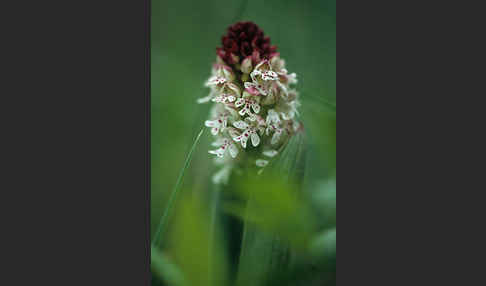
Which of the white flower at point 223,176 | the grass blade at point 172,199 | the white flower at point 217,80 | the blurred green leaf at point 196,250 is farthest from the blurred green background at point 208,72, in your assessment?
A: the blurred green leaf at point 196,250

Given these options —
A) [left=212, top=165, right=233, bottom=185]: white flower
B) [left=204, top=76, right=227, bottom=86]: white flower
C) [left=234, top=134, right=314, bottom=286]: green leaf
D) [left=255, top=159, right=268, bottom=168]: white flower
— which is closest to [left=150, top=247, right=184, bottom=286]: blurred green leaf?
[left=234, top=134, right=314, bottom=286]: green leaf

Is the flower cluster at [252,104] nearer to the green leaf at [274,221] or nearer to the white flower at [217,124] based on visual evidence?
the white flower at [217,124]

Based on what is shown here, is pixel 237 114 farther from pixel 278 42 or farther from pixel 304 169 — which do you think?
pixel 278 42

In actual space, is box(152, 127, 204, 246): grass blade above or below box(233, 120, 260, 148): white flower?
below

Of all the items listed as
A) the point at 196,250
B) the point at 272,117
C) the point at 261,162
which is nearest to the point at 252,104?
the point at 272,117

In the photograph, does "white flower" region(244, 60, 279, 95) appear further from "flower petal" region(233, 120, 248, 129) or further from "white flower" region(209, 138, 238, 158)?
"white flower" region(209, 138, 238, 158)

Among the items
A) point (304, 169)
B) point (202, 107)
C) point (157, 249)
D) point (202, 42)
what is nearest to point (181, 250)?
point (157, 249)

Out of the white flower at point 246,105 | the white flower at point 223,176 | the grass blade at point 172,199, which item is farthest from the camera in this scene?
the white flower at point 223,176

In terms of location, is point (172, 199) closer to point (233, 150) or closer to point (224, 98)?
point (233, 150)
